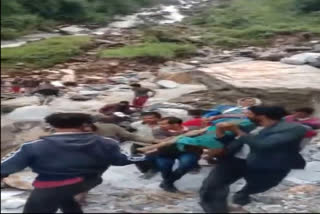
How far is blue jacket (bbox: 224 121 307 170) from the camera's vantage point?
15.5 feet

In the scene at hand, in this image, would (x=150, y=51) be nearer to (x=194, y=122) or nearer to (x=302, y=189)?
(x=194, y=122)

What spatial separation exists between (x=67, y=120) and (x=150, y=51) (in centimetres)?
74

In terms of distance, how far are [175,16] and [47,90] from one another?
1038mm

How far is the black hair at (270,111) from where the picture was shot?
187 inches

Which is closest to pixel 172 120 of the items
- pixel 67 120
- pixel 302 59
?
pixel 67 120

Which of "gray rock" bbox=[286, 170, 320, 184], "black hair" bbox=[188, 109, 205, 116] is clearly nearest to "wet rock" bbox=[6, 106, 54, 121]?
"black hair" bbox=[188, 109, 205, 116]

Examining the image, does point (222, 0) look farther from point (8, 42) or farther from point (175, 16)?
point (8, 42)

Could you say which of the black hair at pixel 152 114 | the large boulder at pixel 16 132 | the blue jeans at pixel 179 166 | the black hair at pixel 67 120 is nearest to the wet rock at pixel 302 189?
the blue jeans at pixel 179 166

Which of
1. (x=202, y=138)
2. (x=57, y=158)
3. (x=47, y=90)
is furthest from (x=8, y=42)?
(x=202, y=138)

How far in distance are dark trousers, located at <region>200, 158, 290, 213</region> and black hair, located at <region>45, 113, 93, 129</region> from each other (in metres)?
0.76

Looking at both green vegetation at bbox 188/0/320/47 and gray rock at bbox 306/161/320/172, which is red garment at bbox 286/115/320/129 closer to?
green vegetation at bbox 188/0/320/47

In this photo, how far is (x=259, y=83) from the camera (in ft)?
16.8

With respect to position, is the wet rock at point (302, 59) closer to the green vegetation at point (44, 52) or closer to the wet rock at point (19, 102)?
the green vegetation at point (44, 52)

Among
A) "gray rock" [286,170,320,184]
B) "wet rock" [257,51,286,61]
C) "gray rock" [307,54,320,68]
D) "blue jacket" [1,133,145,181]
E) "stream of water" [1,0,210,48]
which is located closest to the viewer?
"blue jacket" [1,133,145,181]
